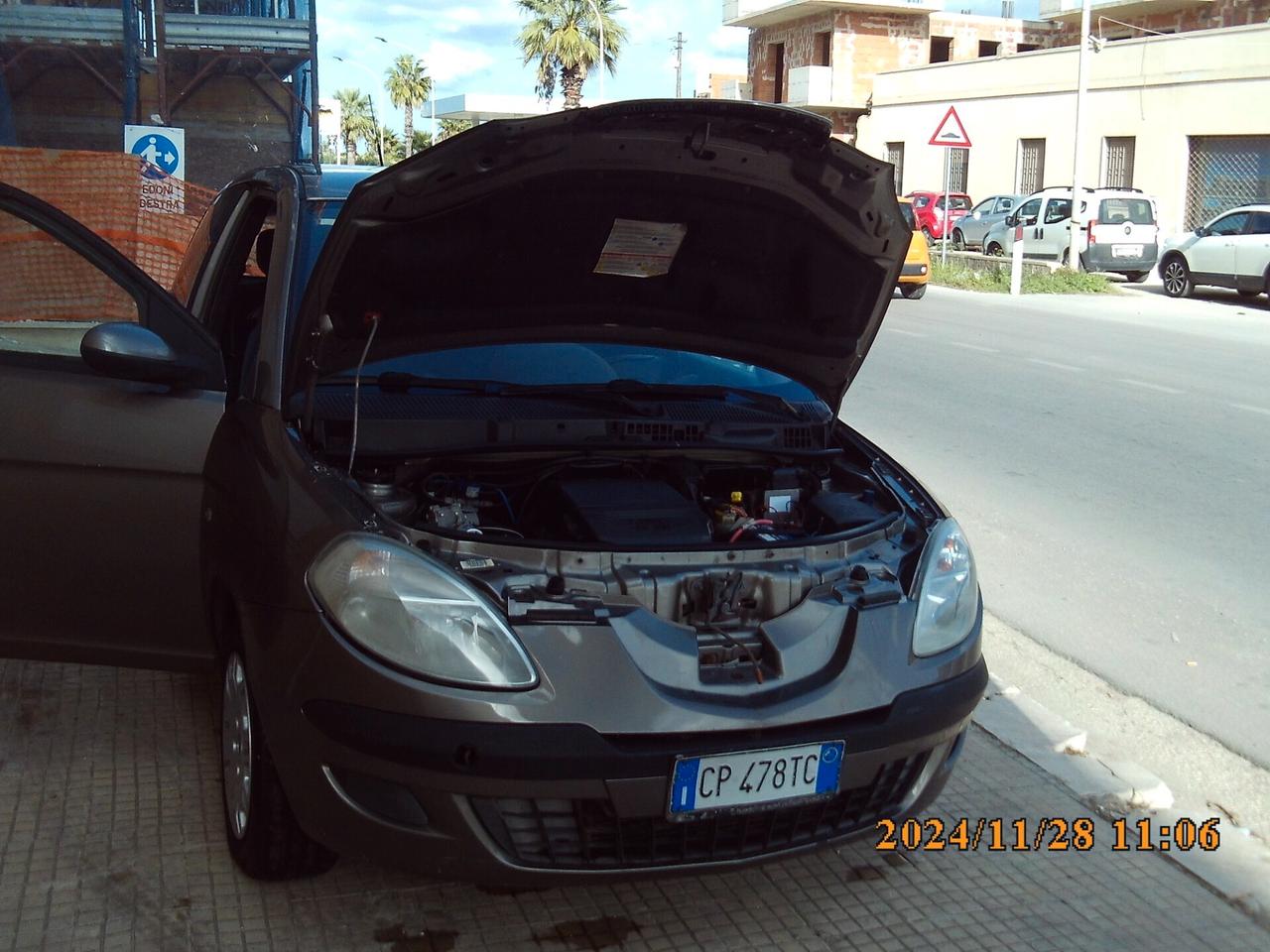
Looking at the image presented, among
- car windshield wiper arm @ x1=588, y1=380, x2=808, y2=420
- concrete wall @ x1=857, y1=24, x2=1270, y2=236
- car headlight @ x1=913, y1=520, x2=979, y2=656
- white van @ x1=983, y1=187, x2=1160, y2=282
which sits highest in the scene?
concrete wall @ x1=857, y1=24, x2=1270, y2=236

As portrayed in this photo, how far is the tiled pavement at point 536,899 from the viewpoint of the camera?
3.01 metres

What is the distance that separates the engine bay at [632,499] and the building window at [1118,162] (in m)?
33.6

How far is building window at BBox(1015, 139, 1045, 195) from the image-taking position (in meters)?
37.7

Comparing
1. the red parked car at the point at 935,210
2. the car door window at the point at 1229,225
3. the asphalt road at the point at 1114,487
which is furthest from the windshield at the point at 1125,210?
the asphalt road at the point at 1114,487

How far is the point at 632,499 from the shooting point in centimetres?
345

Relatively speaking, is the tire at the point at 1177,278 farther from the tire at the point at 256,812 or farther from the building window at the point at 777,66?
→ the building window at the point at 777,66

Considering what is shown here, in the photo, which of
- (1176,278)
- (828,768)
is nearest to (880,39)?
(1176,278)

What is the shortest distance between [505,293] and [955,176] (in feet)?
132

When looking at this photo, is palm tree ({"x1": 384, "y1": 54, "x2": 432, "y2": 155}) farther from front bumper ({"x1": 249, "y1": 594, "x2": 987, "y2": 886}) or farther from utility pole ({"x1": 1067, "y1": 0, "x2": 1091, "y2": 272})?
front bumper ({"x1": 249, "y1": 594, "x2": 987, "y2": 886})

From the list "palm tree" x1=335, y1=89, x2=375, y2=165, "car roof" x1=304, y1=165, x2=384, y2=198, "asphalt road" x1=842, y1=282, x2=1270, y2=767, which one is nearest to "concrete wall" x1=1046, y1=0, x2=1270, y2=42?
"asphalt road" x1=842, y1=282, x2=1270, y2=767

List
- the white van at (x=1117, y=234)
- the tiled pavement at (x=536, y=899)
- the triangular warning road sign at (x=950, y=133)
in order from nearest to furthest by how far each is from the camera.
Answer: the tiled pavement at (x=536, y=899) < the triangular warning road sign at (x=950, y=133) < the white van at (x=1117, y=234)

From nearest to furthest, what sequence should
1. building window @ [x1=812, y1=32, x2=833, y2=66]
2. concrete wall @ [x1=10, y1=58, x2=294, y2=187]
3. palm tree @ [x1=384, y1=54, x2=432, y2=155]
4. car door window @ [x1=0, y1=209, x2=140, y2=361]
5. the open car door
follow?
the open car door → car door window @ [x1=0, y1=209, x2=140, y2=361] → concrete wall @ [x1=10, y1=58, x2=294, y2=187] → building window @ [x1=812, y1=32, x2=833, y2=66] → palm tree @ [x1=384, y1=54, x2=432, y2=155]

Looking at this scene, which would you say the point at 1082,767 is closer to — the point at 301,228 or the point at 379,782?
the point at 379,782

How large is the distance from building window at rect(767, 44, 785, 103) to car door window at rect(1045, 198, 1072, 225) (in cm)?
2545
